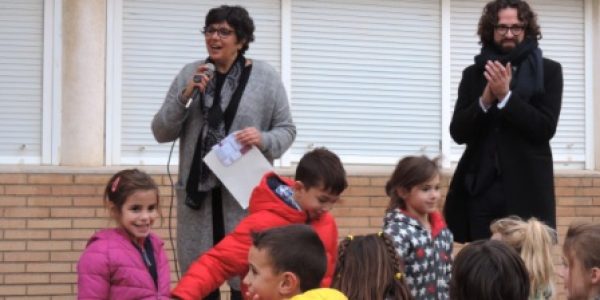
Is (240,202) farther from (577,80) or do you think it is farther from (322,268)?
(577,80)

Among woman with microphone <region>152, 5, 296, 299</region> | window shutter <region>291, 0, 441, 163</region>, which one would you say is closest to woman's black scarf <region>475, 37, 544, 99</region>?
woman with microphone <region>152, 5, 296, 299</region>

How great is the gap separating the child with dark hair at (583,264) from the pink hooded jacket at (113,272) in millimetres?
1906

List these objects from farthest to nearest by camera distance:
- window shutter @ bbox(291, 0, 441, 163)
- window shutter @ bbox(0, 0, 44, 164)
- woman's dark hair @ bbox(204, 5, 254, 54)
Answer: window shutter @ bbox(291, 0, 441, 163) → window shutter @ bbox(0, 0, 44, 164) → woman's dark hair @ bbox(204, 5, 254, 54)

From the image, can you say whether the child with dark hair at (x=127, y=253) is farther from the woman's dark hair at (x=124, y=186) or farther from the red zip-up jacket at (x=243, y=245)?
the red zip-up jacket at (x=243, y=245)

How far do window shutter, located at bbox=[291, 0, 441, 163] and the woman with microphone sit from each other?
108 inches

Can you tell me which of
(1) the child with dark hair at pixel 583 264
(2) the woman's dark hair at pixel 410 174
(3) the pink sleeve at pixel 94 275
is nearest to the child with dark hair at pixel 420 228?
(2) the woman's dark hair at pixel 410 174

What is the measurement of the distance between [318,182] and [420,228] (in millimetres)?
584

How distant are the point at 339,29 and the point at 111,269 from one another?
12.3 ft

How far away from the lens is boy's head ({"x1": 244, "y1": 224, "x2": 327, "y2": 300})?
3.92 meters

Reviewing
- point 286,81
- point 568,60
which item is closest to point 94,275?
point 286,81

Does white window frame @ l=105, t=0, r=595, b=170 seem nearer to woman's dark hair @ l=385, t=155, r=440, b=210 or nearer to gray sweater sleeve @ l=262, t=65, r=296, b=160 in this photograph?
gray sweater sleeve @ l=262, t=65, r=296, b=160

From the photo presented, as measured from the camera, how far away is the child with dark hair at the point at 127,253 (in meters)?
4.92

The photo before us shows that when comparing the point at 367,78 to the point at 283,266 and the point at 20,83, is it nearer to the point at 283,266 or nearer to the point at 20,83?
the point at 20,83

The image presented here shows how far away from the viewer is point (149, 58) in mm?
7840
